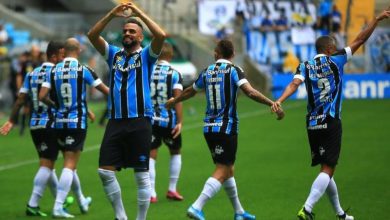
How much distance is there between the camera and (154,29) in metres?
10.5

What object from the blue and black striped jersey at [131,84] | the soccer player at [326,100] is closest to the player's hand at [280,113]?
the soccer player at [326,100]

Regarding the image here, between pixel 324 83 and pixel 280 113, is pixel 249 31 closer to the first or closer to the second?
pixel 324 83

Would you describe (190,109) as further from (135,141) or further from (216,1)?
(135,141)

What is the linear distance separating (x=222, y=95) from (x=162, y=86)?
2.70 meters

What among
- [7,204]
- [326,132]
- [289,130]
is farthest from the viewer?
[289,130]

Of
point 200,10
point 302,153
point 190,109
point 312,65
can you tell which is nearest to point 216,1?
point 200,10

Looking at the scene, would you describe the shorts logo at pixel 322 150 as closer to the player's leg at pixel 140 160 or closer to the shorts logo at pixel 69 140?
the player's leg at pixel 140 160

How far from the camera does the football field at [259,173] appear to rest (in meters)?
13.1

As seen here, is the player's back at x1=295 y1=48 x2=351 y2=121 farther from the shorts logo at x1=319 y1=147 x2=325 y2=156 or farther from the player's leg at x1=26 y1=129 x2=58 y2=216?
the player's leg at x1=26 y1=129 x2=58 y2=216

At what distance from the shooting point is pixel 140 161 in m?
10.8

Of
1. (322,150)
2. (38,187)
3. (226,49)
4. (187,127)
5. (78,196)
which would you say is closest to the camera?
(322,150)

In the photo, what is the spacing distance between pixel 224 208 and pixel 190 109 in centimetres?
1800

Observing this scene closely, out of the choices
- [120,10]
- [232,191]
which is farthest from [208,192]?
Answer: [120,10]

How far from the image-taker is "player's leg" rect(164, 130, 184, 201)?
14211 millimetres
